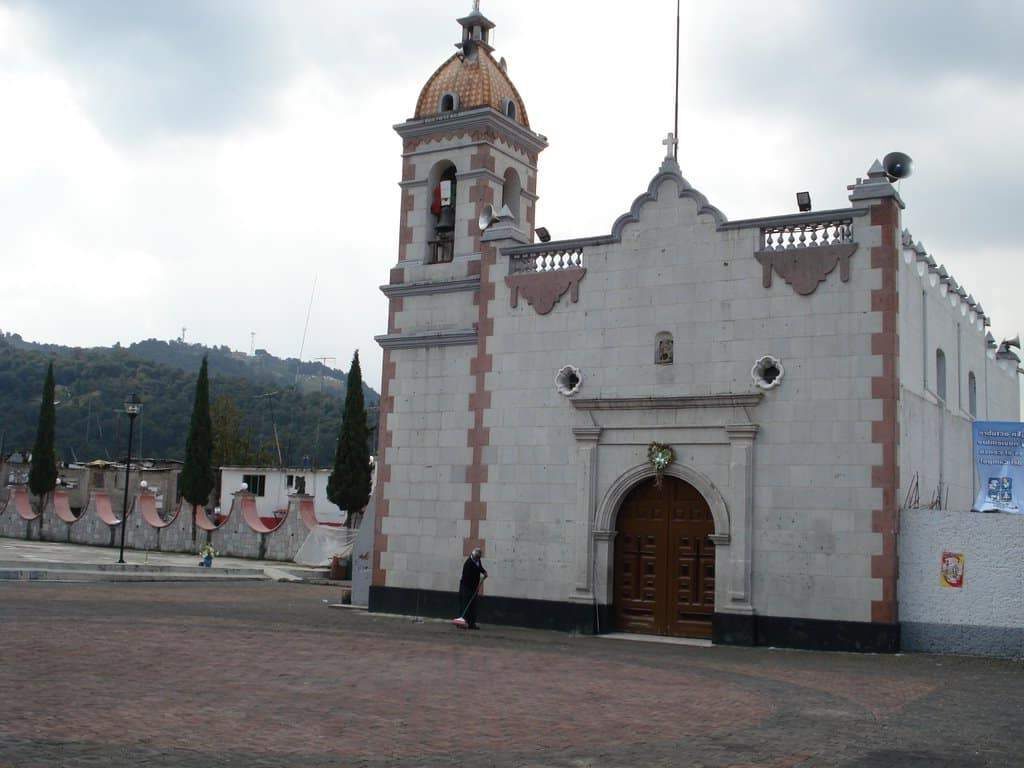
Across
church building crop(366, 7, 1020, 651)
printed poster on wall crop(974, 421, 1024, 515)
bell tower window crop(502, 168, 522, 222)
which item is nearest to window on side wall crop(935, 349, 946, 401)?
church building crop(366, 7, 1020, 651)

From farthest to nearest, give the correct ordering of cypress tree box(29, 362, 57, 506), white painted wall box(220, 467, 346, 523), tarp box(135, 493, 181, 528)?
white painted wall box(220, 467, 346, 523) → cypress tree box(29, 362, 57, 506) → tarp box(135, 493, 181, 528)

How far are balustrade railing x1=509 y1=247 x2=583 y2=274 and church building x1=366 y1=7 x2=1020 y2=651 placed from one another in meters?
0.05

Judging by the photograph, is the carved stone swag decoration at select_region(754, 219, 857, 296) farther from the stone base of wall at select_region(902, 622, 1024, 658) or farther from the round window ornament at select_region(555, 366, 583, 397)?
the stone base of wall at select_region(902, 622, 1024, 658)

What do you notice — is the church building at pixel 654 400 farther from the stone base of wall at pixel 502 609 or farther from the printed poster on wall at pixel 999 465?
the printed poster on wall at pixel 999 465

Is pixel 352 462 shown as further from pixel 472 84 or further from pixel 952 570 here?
pixel 952 570

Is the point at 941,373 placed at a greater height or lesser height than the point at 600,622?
greater

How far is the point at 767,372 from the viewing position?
1977 centimetres

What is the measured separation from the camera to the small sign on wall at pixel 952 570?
710 inches

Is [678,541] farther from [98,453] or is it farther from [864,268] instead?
[98,453]

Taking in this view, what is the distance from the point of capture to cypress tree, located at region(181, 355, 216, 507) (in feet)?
169

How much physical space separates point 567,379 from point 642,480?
257 cm

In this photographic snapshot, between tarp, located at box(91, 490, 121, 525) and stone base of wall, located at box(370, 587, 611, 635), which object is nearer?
stone base of wall, located at box(370, 587, 611, 635)

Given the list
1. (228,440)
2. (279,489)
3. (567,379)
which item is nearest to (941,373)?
(567,379)

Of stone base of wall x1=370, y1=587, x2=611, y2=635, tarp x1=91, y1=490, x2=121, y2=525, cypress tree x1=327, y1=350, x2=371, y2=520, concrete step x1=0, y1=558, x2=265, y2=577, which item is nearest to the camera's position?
stone base of wall x1=370, y1=587, x2=611, y2=635
